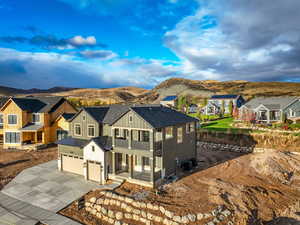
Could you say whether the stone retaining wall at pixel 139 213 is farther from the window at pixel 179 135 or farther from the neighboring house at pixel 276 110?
the neighboring house at pixel 276 110

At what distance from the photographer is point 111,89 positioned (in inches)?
6919

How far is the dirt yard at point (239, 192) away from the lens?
1512 cm

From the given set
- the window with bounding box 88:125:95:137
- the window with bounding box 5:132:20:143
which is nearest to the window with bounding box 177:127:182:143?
the window with bounding box 88:125:95:137

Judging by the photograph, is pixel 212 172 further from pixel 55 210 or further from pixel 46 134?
pixel 46 134

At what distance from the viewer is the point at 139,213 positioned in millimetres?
14844

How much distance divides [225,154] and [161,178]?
51.4 feet

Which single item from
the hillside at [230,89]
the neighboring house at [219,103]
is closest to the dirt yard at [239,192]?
the neighboring house at [219,103]

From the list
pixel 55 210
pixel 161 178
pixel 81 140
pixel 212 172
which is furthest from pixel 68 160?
pixel 212 172

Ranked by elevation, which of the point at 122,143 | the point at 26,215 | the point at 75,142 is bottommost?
the point at 26,215

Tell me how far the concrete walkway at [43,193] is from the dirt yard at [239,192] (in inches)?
49.5

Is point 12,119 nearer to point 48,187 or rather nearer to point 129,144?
point 48,187

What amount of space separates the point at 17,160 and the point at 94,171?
1501 cm

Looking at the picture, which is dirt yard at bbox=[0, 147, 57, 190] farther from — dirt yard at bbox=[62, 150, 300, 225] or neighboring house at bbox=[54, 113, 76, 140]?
dirt yard at bbox=[62, 150, 300, 225]

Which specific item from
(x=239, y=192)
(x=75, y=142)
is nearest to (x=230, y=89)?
(x=239, y=192)
